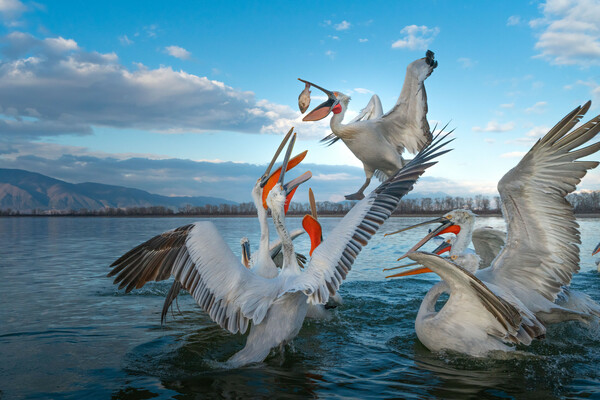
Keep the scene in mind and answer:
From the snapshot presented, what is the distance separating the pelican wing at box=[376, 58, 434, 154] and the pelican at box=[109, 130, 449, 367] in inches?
73.5

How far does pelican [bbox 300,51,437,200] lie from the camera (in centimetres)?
543

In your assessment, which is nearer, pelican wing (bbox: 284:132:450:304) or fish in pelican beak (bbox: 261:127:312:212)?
pelican wing (bbox: 284:132:450:304)

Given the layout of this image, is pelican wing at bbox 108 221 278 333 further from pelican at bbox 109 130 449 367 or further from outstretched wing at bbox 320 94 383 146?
outstretched wing at bbox 320 94 383 146

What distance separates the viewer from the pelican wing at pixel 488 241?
19.8 feet

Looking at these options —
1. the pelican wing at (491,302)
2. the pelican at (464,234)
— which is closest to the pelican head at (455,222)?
the pelican at (464,234)

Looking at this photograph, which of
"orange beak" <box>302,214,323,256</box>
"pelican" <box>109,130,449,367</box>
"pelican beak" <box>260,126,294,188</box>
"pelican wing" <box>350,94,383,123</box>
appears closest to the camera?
"pelican" <box>109,130,449,367</box>

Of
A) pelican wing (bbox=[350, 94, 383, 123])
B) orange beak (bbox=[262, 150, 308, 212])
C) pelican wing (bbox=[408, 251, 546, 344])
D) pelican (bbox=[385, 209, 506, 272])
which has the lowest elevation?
pelican wing (bbox=[408, 251, 546, 344])

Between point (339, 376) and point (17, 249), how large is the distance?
→ 14.3 meters

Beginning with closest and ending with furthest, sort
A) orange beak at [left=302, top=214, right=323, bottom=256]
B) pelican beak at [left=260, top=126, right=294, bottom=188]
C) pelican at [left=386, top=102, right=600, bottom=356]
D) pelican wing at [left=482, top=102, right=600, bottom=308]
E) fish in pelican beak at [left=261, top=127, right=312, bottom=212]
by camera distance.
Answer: pelican at [left=386, top=102, right=600, bottom=356]
pelican wing at [left=482, top=102, right=600, bottom=308]
pelican beak at [left=260, top=126, right=294, bottom=188]
fish in pelican beak at [left=261, top=127, right=312, bottom=212]
orange beak at [left=302, top=214, right=323, bottom=256]

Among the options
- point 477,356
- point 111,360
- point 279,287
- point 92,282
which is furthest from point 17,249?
point 477,356

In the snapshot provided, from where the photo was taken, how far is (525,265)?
4625 millimetres

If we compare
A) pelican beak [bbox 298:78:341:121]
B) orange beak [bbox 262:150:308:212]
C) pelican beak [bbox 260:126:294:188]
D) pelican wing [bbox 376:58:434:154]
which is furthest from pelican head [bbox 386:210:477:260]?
pelican beak [bbox 260:126:294:188]

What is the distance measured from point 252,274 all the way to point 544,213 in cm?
280

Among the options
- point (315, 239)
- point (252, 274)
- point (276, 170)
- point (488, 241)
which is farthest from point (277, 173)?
point (488, 241)
